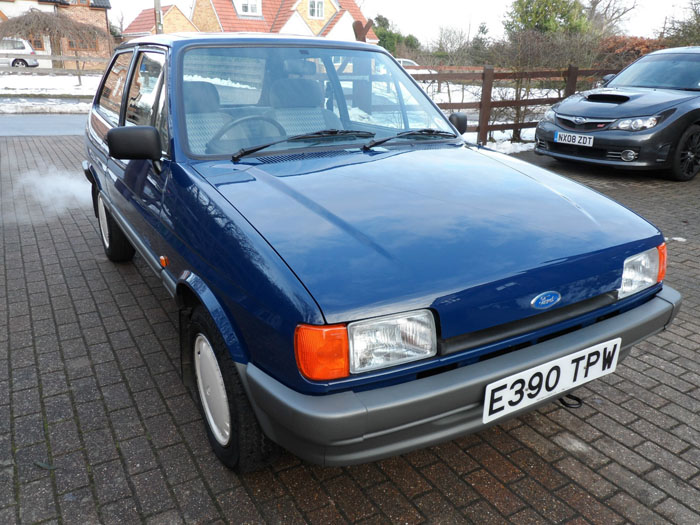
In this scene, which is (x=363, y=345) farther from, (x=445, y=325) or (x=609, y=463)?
(x=609, y=463)

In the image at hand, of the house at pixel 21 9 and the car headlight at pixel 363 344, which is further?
the house at pixel 21 9

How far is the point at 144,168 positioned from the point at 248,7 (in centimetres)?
4029

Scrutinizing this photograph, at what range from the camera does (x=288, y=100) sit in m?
2.99

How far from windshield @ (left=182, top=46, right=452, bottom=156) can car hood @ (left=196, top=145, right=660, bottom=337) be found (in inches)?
9.0

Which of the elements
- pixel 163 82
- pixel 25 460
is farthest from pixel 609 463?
pixel 163 82

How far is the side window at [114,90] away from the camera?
12.6 ft

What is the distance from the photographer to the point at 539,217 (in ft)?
7.22

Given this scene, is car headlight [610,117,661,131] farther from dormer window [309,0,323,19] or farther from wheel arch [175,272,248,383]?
dormer window [309,0,323,19]

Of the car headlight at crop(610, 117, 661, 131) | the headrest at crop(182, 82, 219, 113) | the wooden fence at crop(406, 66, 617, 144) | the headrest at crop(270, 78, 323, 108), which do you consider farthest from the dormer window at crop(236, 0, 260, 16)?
the headrest at crop(182, 82, 219, 113)

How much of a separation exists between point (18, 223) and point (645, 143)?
7.51 meters

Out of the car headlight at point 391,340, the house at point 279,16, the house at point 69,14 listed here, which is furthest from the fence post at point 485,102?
the house at point 69,14

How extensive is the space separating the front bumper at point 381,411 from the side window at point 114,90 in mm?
2748

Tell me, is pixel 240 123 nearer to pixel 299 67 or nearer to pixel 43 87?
pixel 299 67

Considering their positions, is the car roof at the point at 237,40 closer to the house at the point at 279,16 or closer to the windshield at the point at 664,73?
the windshield at the point at 664,73
